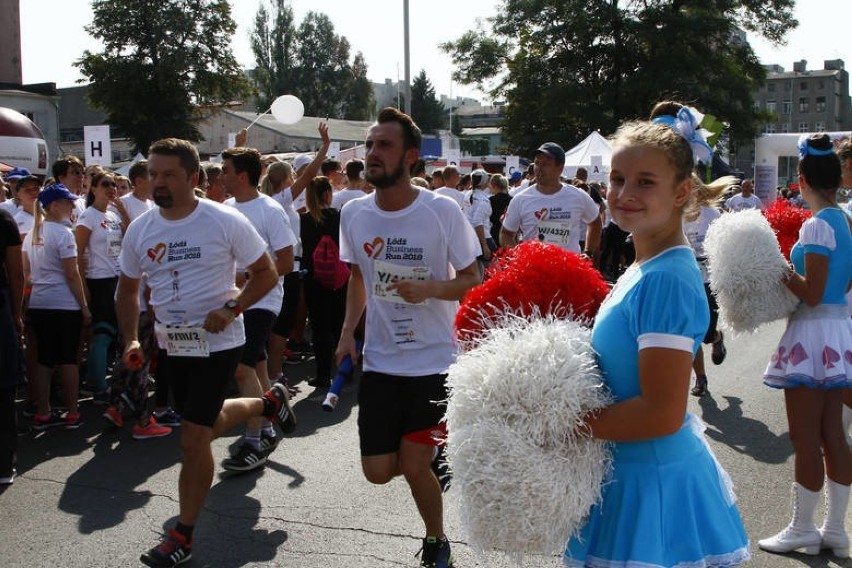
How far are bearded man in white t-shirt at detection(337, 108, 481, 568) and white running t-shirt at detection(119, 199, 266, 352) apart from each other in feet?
2.43

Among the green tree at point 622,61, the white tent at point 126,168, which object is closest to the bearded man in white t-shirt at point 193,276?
the white tent at point 126,168

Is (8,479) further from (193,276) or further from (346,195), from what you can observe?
(346,195)

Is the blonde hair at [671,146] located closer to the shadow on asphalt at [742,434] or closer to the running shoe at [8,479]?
the shadow on asphalt at [742,434]

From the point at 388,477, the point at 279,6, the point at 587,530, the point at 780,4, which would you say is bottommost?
the point at 388,477

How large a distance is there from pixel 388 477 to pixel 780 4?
45631mm

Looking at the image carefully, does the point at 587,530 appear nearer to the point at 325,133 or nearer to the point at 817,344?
the point at 817,344

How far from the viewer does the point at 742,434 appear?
20.5 ft

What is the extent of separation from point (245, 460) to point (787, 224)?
3.77 meters

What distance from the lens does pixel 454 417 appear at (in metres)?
2.05

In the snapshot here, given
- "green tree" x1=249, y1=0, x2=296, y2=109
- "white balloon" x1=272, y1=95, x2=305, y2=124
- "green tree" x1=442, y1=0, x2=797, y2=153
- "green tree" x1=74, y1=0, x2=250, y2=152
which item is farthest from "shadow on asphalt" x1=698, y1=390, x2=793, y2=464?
"green tree" x1=249, y1=0, x2=296, y2=109

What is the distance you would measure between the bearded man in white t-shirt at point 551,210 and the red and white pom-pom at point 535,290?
4863mm

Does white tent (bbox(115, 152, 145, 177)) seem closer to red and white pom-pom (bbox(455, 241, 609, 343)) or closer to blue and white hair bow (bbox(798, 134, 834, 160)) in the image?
blue and white hair bow (bbox(798, 134, 834, 160))

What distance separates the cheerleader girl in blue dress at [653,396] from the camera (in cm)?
196

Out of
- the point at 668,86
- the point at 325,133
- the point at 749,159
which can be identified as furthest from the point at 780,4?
the point at 749,159
